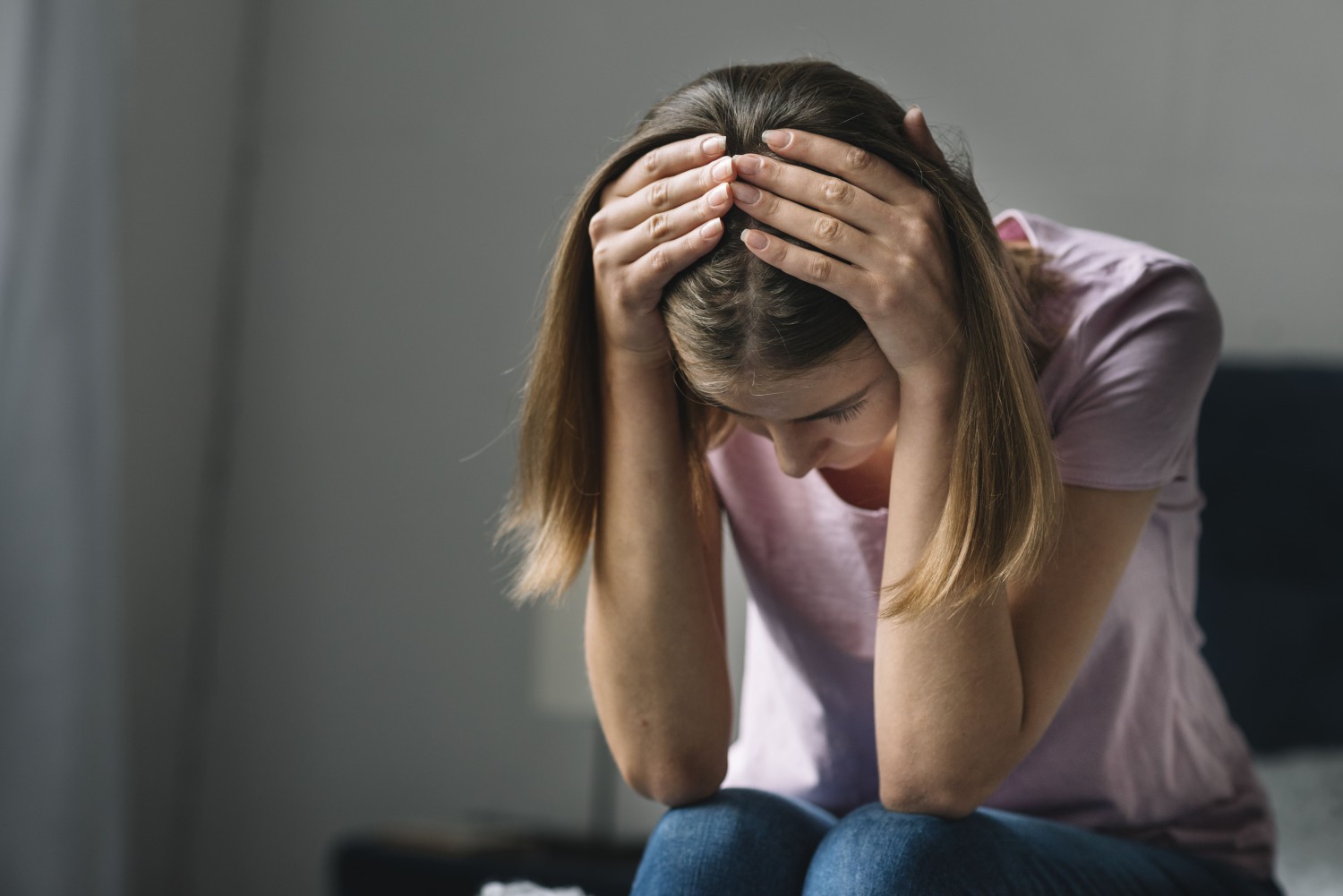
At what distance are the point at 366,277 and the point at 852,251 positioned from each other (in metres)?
1.43

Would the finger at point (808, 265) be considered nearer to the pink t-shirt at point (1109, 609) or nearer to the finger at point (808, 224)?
the finger at point (808, 224)

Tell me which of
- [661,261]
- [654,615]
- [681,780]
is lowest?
[681,780]

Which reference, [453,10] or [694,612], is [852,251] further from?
[453,10]

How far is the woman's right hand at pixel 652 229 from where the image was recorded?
2.42 feet

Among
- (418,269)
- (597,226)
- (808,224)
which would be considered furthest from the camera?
(418,269)

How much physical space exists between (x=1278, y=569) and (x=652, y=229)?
1210 mm

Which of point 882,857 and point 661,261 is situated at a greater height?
point 661,261

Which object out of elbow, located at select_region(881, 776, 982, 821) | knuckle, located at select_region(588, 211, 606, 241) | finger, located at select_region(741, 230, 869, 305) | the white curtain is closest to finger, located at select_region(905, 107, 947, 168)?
finger, located at select_region(741, 230, 869, 305)

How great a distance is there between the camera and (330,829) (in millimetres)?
2061

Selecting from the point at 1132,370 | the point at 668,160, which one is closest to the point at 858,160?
the point at 668,160

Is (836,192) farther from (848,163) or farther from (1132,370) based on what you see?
(1132,370)

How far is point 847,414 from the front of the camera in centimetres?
81

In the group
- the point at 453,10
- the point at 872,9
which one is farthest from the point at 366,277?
the point at 872,9

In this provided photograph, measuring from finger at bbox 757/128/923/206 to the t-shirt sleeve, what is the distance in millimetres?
220
